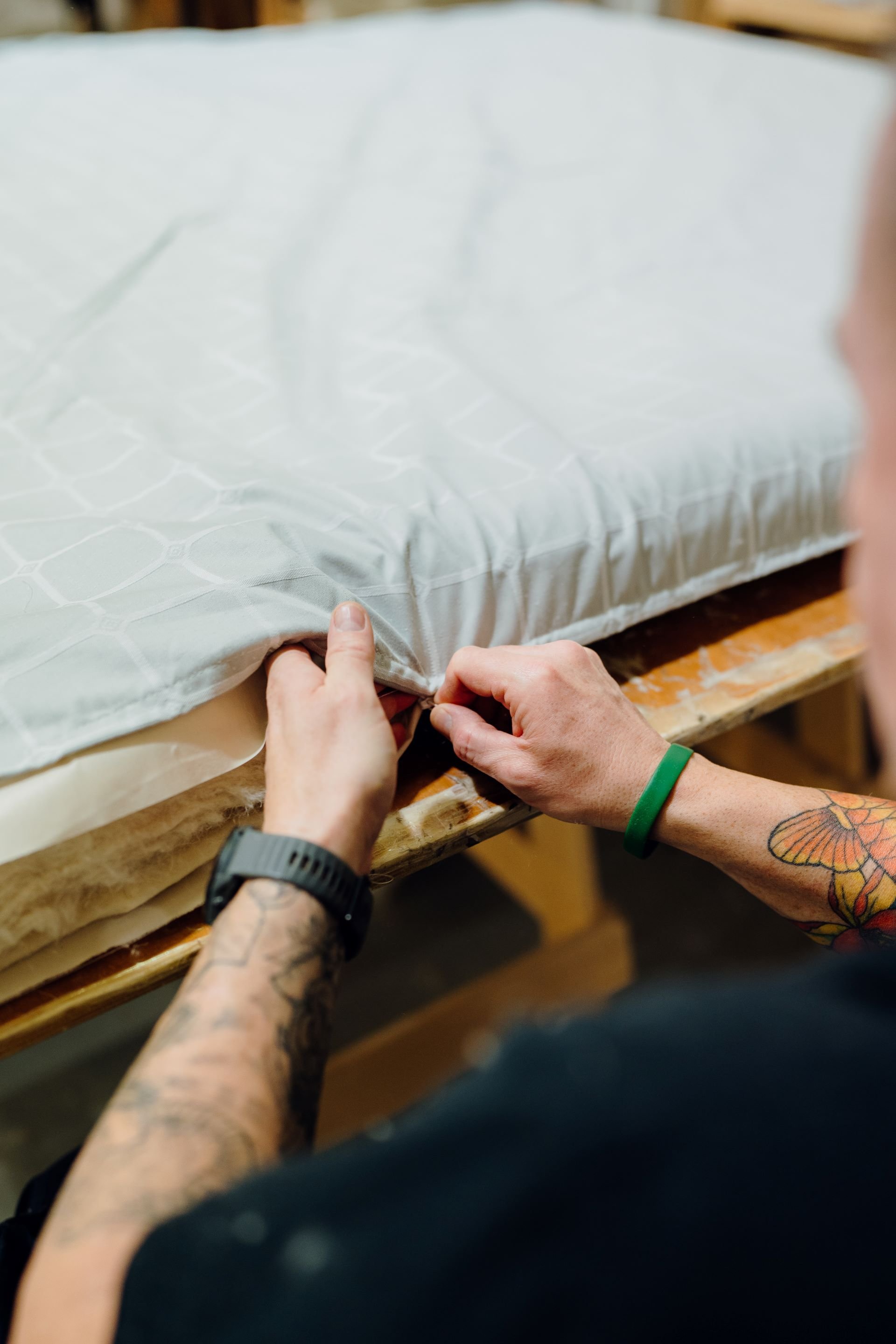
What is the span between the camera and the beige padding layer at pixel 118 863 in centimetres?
60

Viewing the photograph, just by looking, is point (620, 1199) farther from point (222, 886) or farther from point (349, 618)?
point (349, 618)

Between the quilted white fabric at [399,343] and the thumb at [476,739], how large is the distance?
0.03m

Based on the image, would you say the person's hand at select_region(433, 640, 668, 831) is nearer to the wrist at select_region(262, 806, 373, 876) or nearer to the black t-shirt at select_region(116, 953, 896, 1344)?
the wrist at select_region(262, 806, 373, 876)

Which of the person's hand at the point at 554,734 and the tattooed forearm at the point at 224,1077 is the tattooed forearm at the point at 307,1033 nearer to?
the tattooed forearm at the point at 224,1077

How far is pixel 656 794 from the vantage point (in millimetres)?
700

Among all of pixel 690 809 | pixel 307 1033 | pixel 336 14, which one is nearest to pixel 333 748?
pixel 307 1033

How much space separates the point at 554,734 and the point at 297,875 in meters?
0.22

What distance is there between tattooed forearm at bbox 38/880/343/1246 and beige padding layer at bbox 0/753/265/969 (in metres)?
0.13

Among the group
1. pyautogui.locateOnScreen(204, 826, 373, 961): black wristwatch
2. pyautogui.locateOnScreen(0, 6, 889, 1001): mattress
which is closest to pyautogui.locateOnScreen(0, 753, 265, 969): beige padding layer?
pyautogui.locateOnScreen(0, 6, 889, 1001): mattress

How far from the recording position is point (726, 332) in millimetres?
1058

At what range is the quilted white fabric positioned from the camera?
0.68 meters

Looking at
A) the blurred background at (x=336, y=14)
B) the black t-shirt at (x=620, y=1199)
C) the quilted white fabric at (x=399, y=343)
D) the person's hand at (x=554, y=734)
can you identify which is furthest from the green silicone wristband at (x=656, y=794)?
the blurred background at (x=336, y=14)

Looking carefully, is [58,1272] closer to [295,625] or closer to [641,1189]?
[641,1189]

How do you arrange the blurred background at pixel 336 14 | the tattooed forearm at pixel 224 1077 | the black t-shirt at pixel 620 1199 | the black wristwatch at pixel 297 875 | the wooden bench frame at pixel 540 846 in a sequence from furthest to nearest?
the blurred background at pixel 336 14 → the wooden bench frame at pixel 540 846 → the black wristwatch at pixel 297 875 → the tattooed forearm at pixel 224 1077 → the black t-shirt at pixel 620 1199
